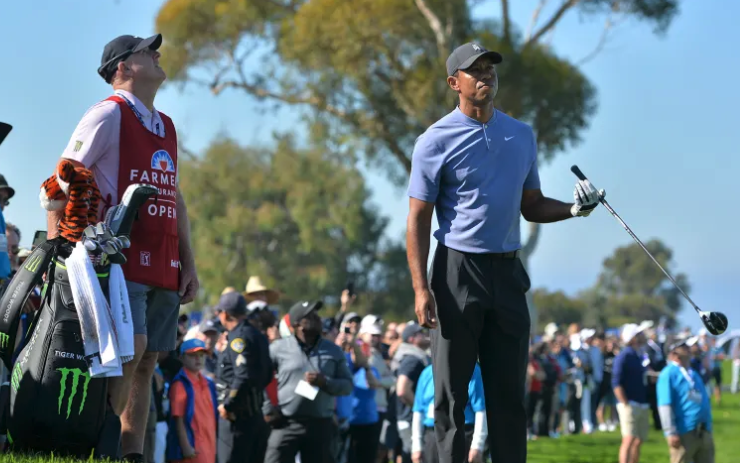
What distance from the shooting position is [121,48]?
614cm

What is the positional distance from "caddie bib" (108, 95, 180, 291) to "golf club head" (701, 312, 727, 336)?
8.81 feet

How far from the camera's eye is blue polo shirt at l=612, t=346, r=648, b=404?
1815cm

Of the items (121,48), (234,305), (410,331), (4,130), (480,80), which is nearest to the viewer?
(480,80)

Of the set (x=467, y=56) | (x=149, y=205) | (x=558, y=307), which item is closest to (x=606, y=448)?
(x=467, y=56)

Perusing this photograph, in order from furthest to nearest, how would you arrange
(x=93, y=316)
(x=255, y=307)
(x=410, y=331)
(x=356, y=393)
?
(x=410, y=331) → (x=356, y=393) → (x=255, y=307) → (x=93, y=316)

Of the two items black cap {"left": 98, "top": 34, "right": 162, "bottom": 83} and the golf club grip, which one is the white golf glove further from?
black cap {"left": 98, "top": 34, "right": 162, "bottom": 83}

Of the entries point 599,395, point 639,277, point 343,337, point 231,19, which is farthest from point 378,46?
point 639,277

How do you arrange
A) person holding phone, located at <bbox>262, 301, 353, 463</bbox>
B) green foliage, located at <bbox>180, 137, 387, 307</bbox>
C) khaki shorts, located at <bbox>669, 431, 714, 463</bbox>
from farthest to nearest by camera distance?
green foliage, located at <bbox>180, 137, 387, 307</bbox>
khaki shorts, located at <bbox>669, 431, 714, 463</bbox>
person holding phone, located at <bbox>262, 301, 353, 463</bbox>

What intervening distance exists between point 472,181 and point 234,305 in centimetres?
738

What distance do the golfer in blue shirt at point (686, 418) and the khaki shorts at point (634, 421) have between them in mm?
2018

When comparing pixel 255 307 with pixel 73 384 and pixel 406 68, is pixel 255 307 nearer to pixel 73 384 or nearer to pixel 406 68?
pixel 73 384

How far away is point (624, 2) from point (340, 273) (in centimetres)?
2888

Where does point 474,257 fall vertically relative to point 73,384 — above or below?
above

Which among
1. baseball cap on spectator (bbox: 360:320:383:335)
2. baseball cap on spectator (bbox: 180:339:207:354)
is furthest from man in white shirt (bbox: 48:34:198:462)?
baseball cap on spectator (bbox: 360:320:383:335)
